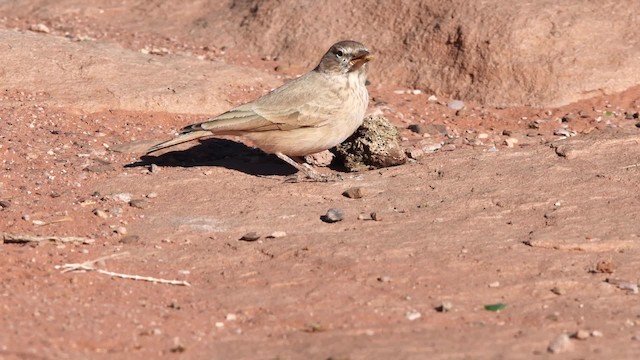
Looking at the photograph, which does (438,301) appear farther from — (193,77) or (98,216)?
(193,77)

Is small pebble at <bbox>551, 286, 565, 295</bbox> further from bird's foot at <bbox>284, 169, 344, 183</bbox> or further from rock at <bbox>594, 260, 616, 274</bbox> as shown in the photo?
bird's foot at <bbox>284, 169, 344, 183</bbox>

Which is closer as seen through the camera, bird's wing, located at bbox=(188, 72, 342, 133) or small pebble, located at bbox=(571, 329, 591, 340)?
small pebble, located at bbox=(571, 329, 591, 340)

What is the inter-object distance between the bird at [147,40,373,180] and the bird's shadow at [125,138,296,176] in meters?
0.22

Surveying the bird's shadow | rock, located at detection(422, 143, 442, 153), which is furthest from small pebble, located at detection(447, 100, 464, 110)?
the bird's shadow

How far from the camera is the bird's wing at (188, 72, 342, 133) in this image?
7.76 meters

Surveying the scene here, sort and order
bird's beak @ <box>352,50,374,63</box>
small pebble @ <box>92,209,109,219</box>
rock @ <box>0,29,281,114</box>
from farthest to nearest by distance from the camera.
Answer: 1. rock @ <box>0,29,281,114</box>
2. bird's beak @ <box>352,50,374,63</box>
3. small pebble @ <box>92,209,109,219</box>

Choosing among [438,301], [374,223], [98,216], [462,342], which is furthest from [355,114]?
[462,342]

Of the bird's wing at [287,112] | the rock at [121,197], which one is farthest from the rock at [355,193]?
the rock at [121,197]

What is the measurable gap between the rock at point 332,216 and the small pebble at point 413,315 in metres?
1.54

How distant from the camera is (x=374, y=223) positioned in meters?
6.68

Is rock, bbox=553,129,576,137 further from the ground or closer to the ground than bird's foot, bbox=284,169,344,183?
further from the ground

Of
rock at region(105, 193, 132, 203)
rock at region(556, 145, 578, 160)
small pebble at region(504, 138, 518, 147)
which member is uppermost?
rock at region(556, 145, 578, 160)

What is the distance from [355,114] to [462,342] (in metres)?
3.23

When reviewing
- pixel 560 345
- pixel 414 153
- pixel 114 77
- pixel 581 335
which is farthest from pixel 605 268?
pixel 114 77
